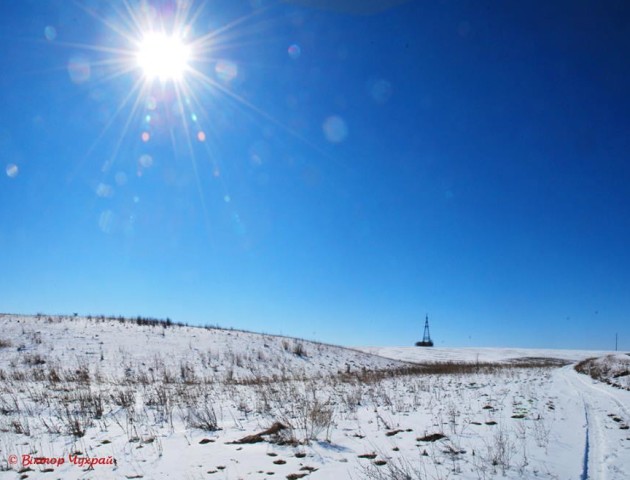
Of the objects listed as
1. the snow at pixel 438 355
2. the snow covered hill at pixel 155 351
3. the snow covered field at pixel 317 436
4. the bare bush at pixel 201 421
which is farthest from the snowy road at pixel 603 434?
the snow at pixel 438 355

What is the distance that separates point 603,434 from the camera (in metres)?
6.96

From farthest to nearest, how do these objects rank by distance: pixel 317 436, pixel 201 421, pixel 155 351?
1. pixel 155 351
2. pixel 201 421
3. pixel 317 436

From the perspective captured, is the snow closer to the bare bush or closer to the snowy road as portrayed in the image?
the snowy road

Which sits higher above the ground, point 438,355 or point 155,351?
point 155,351

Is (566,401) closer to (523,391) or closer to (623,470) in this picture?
(523,391)

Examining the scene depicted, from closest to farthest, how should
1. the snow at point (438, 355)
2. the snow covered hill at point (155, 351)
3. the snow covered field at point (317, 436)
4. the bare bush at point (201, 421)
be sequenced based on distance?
the snow covered field at point (317, 436), the bare bush at point (201, 421), the snow covered hill at point (155, 351), the snow at point (438, 355)

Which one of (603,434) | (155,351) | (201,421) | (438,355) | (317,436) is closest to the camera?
(317,436)

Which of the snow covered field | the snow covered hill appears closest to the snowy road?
the snow covered field

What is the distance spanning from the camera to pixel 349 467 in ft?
16.4

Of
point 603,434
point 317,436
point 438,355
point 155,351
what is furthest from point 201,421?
point 438,355

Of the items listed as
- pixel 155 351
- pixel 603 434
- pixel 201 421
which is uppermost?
pixel 603 434

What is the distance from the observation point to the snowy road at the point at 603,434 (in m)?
4.97

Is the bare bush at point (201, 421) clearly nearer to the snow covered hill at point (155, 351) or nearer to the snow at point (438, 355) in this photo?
the snow covered hill at point (155, 351)

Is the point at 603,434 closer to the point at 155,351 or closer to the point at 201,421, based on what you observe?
the point at 201,421
